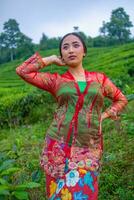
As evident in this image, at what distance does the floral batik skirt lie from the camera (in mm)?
3090

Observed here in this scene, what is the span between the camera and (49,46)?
54.1 m

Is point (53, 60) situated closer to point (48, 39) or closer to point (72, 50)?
point (72, 50)

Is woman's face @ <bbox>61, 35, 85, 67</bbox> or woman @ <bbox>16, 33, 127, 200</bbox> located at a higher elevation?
woman's face @ <bbox>61, 35, 85, 67</bbox>

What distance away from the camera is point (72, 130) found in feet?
10.2

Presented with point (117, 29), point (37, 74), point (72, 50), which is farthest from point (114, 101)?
point (117, 29)

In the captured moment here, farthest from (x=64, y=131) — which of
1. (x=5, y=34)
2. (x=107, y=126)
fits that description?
(x=5, y=34)

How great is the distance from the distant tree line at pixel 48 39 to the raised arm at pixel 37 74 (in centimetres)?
3785

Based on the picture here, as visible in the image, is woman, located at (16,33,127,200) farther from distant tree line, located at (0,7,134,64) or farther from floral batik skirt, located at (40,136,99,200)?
distant tree line, located at (0,7,134,64)

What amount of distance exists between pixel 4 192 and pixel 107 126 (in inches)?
216

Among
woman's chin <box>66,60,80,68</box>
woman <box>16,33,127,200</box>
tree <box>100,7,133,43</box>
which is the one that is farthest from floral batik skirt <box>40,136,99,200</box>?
tree <box>100,7,133,43</box>

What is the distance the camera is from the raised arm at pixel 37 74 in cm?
318

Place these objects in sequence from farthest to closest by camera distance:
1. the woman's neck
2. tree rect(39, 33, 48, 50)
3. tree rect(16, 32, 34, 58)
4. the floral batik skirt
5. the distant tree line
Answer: tree rect(39, 33, 48, 50), the distant tree line, tree rect(16, 32, 34, 58), the woman's neck, the floral batik skirt

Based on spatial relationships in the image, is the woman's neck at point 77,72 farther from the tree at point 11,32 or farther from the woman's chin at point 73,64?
the tree at point 11,32

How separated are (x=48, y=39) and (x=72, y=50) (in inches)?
2145
